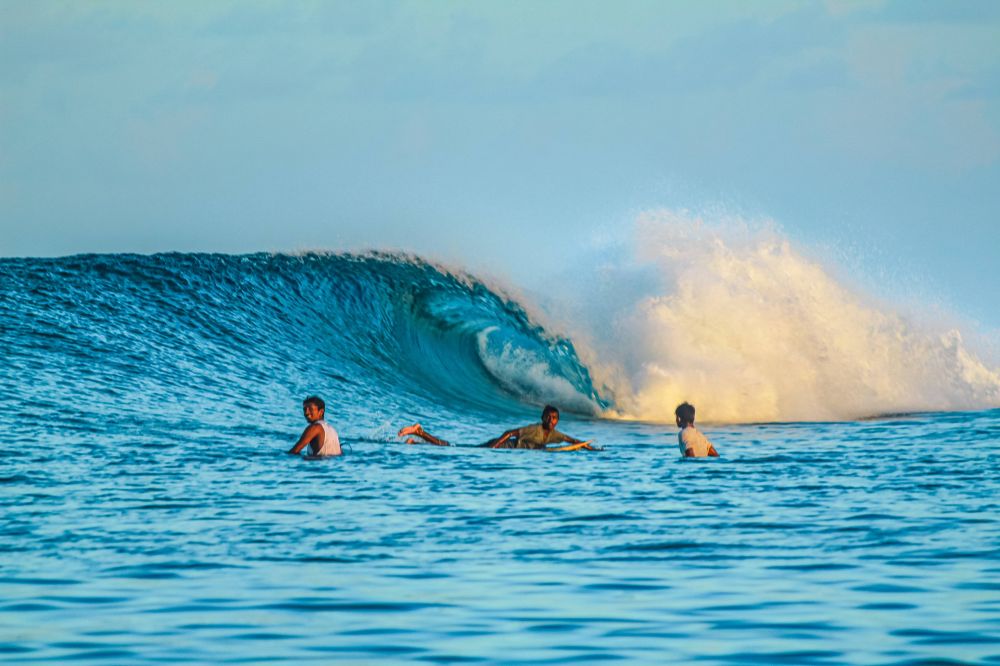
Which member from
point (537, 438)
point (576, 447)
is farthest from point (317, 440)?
point (576, 447)

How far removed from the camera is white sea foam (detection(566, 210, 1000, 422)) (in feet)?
71.1

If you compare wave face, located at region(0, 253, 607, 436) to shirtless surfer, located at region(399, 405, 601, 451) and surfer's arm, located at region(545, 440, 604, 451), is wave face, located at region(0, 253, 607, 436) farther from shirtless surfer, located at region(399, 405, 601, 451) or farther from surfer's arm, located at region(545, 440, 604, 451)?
surfer's arm, located at region(545, 440, 604, 451)

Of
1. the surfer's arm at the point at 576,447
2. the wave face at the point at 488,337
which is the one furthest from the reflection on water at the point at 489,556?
the wave face at the point at 488,337

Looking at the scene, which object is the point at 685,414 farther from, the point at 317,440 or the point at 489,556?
the point at 489,556

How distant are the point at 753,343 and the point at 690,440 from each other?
9883 mm

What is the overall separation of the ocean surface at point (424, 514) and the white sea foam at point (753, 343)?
0.63ft

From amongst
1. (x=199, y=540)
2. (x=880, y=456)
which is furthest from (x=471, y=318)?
(x=199, y=540)

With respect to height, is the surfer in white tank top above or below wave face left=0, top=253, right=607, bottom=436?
below

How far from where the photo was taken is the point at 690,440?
1343 cm

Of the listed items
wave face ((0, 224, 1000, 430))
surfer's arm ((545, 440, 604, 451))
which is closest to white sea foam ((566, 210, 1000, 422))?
wave face ((0, 224, 1000, 430))

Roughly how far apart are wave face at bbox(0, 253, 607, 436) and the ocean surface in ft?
0.27

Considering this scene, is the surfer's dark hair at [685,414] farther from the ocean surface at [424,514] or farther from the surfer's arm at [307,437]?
the surfer's arm at [307,437]

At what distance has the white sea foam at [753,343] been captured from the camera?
2166 cm

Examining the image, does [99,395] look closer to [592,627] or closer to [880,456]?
[880,456]
